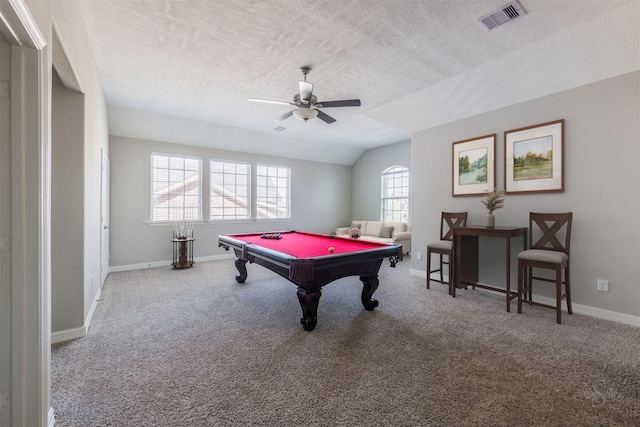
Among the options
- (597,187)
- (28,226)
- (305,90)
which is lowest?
(28,226)

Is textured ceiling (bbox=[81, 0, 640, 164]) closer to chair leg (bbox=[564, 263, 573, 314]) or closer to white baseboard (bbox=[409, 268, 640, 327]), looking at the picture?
chair leg (bbox=[564, 263, 573, 314])

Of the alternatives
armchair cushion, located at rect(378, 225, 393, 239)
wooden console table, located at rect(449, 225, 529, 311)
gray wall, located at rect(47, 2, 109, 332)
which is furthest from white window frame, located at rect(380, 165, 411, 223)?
gray wall, located at rect(47, 2, 109, 332)

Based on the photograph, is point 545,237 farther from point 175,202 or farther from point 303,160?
point 175,202

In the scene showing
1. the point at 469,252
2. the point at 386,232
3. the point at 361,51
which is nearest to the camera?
the point at 361,51

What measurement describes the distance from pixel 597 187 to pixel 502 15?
209 cm

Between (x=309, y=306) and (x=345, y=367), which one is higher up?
(x=309, y=306)

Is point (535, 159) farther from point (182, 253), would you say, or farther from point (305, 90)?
point (182, 253)

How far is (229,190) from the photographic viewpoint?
6516 mm

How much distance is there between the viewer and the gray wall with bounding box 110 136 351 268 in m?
5.24

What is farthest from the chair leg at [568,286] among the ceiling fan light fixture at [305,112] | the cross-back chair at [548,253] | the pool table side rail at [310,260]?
the ceiling fan light fixture at [305,112]

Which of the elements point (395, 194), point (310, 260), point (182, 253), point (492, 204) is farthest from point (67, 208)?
point (395, 194)

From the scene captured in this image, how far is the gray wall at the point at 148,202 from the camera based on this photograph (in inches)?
206

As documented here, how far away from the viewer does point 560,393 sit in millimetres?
1777

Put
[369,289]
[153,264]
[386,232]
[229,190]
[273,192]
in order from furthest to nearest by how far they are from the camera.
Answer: [273,192] < [386,232] < [229,190] < [153,264] < [369,289]
